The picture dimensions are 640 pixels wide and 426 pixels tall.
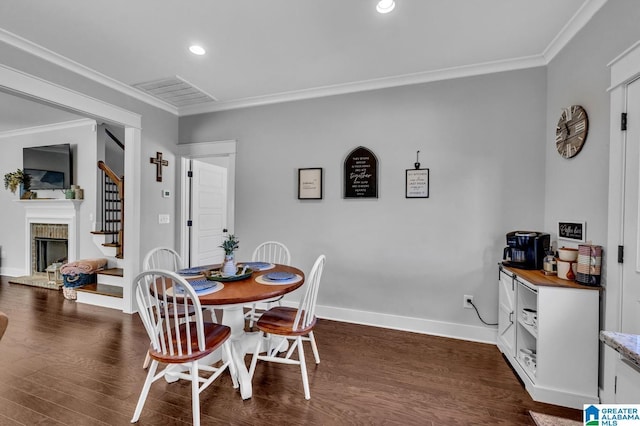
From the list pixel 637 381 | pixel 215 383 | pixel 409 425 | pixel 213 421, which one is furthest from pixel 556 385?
pixel 215 383

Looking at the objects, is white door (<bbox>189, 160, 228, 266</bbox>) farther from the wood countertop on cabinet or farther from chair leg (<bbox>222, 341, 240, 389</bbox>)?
the wood countertop on cabinet

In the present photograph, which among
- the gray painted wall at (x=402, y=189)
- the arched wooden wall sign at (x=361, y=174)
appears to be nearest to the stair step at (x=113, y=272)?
the gray painted wall at (x=402, y=189)

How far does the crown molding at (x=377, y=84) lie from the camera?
262 cm

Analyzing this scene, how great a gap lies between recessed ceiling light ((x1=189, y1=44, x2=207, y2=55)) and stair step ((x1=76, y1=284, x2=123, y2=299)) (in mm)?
3086

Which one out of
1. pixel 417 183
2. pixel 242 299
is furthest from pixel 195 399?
pixel 417 183

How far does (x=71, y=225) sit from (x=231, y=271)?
414cm

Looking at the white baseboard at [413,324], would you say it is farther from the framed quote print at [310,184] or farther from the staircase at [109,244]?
the staircase at [109,244]

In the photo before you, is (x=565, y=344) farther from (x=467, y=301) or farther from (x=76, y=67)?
(x=76, y=67)

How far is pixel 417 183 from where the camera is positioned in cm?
293

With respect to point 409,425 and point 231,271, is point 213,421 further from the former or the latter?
point 409,425

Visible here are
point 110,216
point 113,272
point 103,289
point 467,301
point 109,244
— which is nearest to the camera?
point 467,301

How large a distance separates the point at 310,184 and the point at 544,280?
90.9 inches

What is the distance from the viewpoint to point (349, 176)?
3172 millimetres

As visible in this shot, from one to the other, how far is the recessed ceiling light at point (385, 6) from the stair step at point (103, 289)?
421 cm
